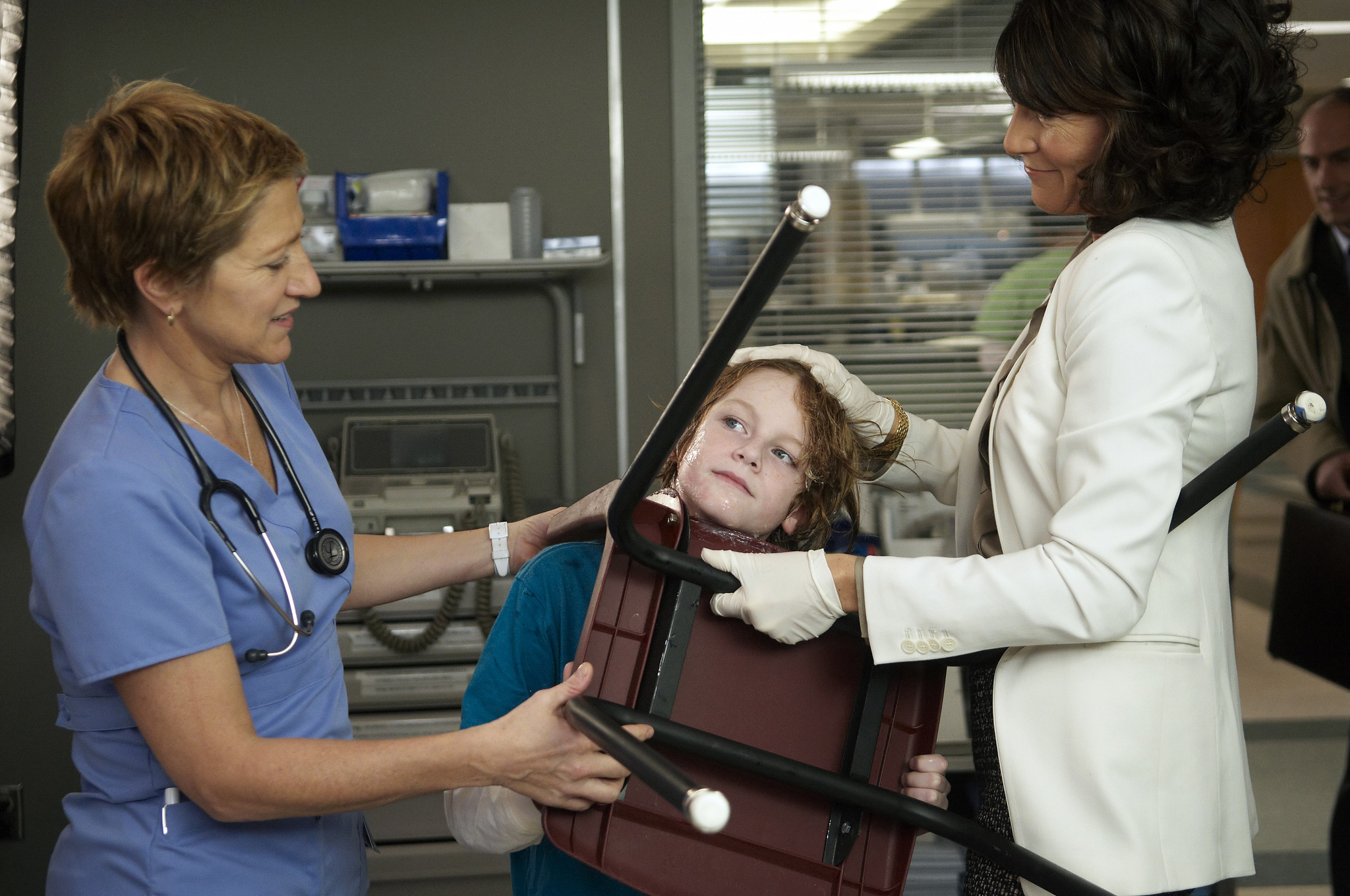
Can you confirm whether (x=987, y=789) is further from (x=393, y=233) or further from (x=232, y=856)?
(x=393, y=233)

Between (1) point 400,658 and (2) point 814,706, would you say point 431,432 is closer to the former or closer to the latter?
(1) point 400,658

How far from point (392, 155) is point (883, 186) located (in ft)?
4.87

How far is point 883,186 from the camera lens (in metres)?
3.20

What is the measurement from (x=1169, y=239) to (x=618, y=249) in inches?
87.3

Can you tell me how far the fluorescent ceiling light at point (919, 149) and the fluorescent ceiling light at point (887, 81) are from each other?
154mm

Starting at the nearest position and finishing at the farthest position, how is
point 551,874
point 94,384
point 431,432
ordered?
1. point 94,384
2. point 551,874
3. point 431,432

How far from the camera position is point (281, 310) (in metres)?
1.09

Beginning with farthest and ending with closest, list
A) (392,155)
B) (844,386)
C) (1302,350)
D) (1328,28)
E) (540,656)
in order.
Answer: (1328,28)
(392,155)
(1302,350)
(844,386)
(540,656)

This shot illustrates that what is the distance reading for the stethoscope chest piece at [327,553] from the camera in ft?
3.72

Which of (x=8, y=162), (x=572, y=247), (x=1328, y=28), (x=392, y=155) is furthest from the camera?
(x=1328, y=28)

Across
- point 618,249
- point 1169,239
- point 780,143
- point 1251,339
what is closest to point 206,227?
point 1169,239

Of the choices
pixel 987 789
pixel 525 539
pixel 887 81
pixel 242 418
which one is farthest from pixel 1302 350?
pixel 242 418

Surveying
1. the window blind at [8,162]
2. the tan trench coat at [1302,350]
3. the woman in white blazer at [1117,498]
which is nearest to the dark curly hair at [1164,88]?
the woman in white blazer at [1117,498]

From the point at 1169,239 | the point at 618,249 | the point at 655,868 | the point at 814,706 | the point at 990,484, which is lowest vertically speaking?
the point at 655,868
